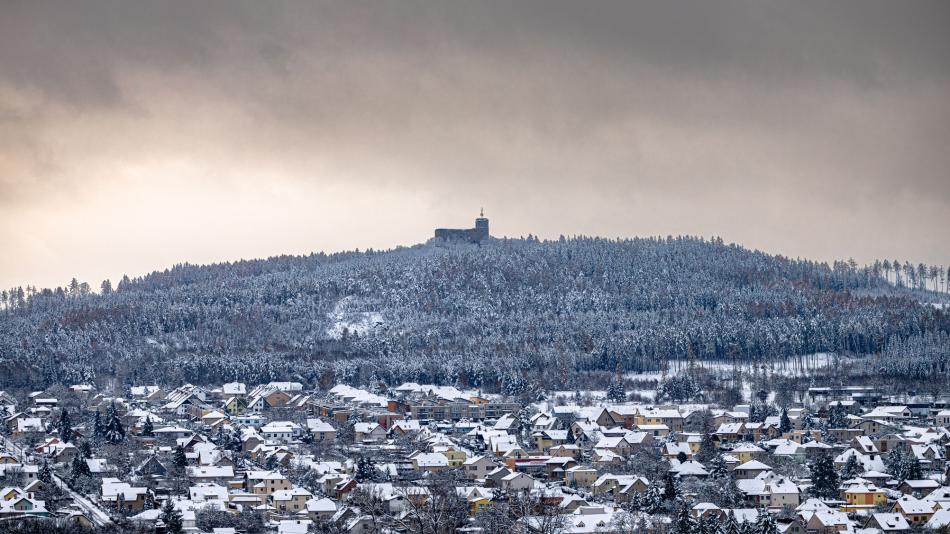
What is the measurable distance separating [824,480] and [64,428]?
133ft

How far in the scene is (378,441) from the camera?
96.1 m

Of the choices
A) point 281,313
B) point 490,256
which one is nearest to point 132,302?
point 281,313

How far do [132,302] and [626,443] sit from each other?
69883mm

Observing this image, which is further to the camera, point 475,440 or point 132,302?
point 132,302

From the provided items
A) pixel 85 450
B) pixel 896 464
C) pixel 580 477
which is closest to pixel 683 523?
pixel 580 477

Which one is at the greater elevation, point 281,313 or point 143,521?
point 281,313

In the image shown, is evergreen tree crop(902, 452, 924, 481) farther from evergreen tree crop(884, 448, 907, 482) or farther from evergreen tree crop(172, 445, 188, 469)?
evergreen tree crop(172, 445, 188, 469)

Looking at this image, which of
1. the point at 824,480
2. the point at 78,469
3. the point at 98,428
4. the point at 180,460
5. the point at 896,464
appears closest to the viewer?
the point at 78,469

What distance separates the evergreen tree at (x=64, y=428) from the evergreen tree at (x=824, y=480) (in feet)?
130

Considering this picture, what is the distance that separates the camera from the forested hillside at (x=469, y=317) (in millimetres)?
121812

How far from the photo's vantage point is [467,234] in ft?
598

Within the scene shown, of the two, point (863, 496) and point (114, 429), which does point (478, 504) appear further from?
point (114, 429)

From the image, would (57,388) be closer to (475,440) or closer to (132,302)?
(475,440)

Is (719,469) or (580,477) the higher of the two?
A: (719,469)
